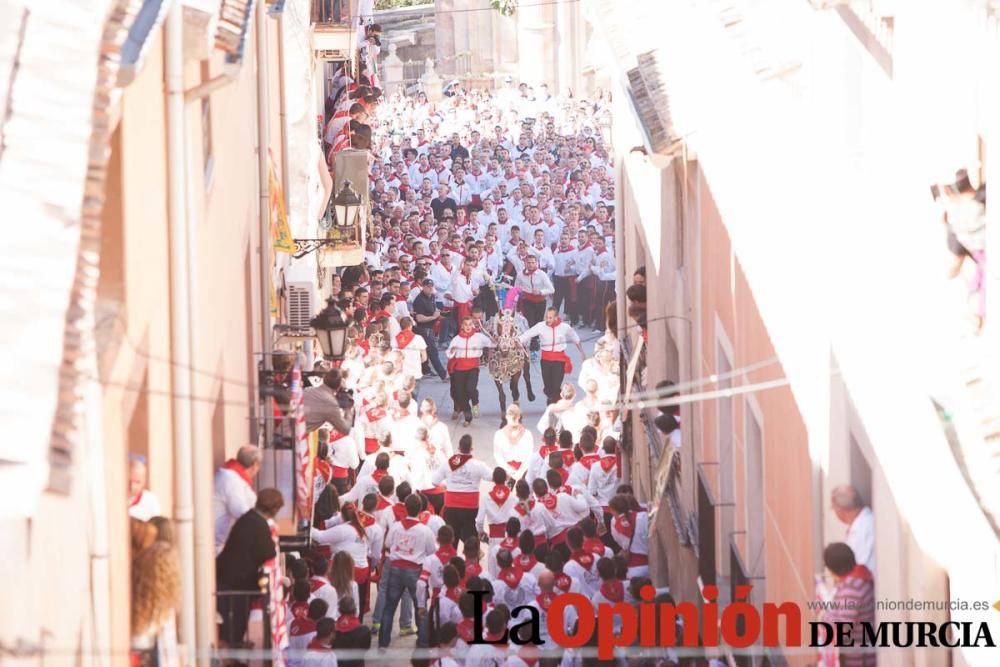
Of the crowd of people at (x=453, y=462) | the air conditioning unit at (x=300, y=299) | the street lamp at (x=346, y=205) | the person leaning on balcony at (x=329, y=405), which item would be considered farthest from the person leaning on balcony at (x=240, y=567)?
the street lamp at (x=346, y=205)

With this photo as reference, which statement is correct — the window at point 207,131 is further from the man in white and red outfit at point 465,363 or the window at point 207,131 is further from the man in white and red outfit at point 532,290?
the man in white and red outfit at point 532,290

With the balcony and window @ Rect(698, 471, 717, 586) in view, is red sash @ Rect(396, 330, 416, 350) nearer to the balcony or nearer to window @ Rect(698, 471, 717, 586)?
window @ Rect(698, 471, 717, 586)

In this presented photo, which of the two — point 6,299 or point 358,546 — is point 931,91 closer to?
point 6,299

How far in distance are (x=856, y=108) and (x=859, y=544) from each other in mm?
2394

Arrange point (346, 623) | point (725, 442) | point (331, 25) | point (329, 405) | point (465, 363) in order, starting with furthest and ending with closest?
point (331, 25)
point (465, 363)
point (329, 405)
point (725, 442)
point (346, 623)

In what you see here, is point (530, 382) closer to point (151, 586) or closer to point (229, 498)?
point (229, 498)

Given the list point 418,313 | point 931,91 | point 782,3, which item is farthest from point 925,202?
point 418,313

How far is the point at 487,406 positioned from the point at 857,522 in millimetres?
14349

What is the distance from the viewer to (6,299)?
Answer: 554 cm

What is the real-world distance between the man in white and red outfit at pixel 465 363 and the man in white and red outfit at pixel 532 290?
309cm

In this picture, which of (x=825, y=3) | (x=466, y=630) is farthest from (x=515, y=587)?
(x=825, y=3)

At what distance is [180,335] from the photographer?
29.9 feet

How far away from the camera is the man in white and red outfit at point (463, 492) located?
15852 millimetres

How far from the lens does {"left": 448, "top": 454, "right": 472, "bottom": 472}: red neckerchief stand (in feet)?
52.1
